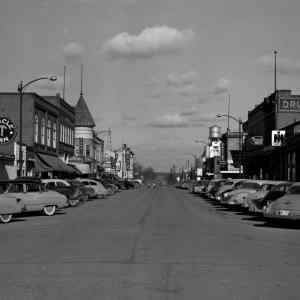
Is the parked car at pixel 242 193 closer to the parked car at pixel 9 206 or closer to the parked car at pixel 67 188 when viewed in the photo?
the parked car at pixel 67 188

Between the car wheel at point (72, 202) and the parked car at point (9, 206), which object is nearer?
the parked car at point (9, 206)

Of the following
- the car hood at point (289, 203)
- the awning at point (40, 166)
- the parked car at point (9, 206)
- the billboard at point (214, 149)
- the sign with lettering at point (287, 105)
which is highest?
the sign with lettering at point (287, 105)

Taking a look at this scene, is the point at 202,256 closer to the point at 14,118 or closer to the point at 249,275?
A: the point at 249,275

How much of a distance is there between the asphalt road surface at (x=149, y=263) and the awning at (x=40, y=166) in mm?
39637

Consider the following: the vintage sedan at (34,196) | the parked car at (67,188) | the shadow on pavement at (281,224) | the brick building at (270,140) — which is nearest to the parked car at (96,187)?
the parked car at (67,188)

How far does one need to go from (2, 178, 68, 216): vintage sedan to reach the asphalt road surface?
4.01 metres

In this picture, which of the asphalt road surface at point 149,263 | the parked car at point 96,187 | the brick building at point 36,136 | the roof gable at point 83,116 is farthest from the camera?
the roof gable at point 83,116

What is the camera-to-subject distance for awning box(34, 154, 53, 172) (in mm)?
58906

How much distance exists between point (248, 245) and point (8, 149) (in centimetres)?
4049

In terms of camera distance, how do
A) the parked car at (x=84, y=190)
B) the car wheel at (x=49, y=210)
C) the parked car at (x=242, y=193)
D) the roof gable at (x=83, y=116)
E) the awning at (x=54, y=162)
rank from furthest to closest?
the roof gable at (x=83, y=116), the awning at (x=54, y=162), the parked car at (x=84, y=190), the parked car at (x=242, y=193), the car wheel at (x=49, y=210)

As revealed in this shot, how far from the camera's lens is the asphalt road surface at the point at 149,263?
882cm

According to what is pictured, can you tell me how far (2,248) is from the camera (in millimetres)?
14062

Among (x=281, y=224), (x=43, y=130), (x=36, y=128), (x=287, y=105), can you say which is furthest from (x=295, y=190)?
(x=287, y=105)

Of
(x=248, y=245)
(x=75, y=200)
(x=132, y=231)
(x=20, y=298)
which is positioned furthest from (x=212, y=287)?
(x=75, y=200)
